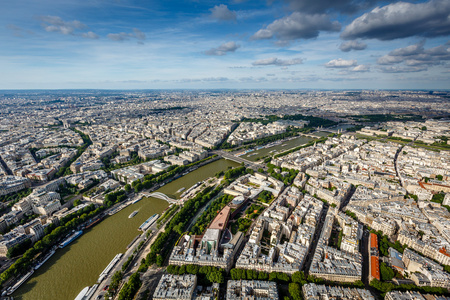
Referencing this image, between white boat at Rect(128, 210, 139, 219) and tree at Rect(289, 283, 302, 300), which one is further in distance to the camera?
white boat at Rect(128, 210, 139, 219)

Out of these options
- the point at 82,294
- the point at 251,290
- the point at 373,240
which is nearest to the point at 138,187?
the point at 82,294

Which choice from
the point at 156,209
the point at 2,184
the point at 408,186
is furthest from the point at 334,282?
the point at 2,184

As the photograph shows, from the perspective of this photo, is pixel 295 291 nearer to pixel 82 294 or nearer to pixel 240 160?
pixel 82 294

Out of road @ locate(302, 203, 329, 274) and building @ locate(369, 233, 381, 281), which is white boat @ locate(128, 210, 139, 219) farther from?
building @ locate(369, 233, 381, 281)

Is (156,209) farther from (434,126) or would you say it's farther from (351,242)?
(434,126)

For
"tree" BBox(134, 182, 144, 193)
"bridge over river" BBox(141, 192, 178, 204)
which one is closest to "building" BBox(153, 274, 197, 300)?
"bridge over river" BBox(141, 192, 178, 204)

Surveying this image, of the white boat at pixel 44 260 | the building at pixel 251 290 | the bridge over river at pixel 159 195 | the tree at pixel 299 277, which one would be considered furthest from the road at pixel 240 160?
the white boat at pixel 44 260

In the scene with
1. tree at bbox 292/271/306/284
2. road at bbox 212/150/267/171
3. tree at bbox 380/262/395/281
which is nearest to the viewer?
tree at bbox 292/271/306/284

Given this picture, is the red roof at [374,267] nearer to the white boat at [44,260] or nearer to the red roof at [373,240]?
the red roof at [373,240]
